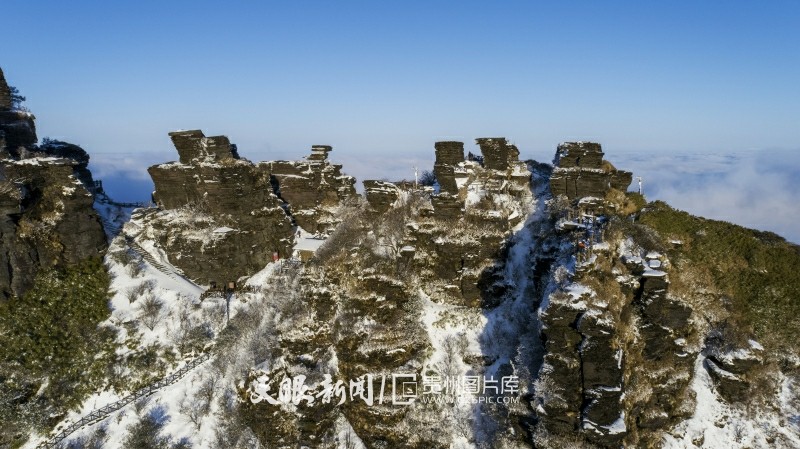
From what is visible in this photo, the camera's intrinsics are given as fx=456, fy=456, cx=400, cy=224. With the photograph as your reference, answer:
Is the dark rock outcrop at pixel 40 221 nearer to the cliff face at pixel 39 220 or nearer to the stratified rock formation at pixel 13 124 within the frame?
the cliff face at pixel 39 220

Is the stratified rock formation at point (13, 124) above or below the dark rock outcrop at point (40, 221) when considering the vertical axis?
above

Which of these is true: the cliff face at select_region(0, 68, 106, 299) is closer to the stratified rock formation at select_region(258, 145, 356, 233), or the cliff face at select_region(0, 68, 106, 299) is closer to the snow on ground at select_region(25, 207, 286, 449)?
the snow on ground at select_region(25, 207, 286, 449)

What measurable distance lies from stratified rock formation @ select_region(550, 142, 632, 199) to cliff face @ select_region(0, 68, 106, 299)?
134ft

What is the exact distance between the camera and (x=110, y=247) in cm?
4216

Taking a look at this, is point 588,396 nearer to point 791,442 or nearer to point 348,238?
point 791,442

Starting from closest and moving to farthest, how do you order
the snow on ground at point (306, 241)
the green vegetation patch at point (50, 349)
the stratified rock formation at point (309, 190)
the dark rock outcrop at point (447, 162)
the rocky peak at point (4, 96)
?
the green vegetation patch at point (50, 349) → the dark rock outcrop at point (447, 162) → the snow on ground at point (306, 241) → the rocky peak at point (4, 96) → the stratified rock formation at point (309, 190)

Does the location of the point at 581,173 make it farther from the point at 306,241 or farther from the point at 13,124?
the point at 13,124

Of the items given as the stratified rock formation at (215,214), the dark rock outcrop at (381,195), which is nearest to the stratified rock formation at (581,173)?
the dark rock outcrop at (381,195)

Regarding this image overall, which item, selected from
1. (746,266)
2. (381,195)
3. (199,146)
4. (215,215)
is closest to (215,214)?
(215,215)

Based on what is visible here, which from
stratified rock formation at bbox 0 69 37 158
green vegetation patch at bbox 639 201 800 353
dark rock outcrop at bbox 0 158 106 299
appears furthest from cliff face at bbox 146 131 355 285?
green vegetation patch at bbox 639 201 800 353

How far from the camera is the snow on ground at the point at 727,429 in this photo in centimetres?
2861

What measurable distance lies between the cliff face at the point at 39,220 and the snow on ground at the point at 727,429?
47228 mm

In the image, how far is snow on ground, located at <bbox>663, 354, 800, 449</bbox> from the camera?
28609 millimetres

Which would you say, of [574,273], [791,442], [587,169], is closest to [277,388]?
[574,273]
